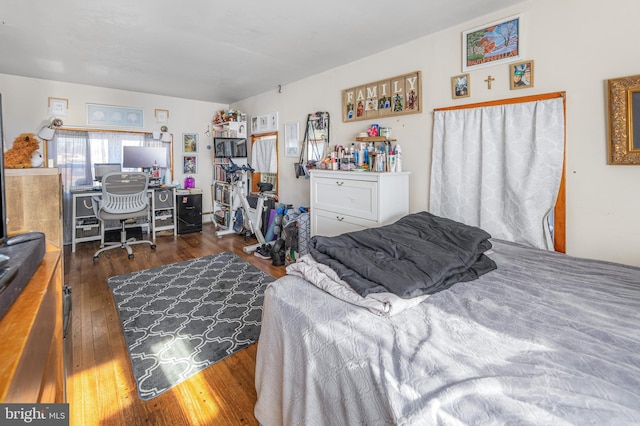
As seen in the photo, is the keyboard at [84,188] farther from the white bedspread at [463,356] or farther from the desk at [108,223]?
the white bedspread at [463,356]

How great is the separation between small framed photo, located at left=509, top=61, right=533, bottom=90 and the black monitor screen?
4.84 metres

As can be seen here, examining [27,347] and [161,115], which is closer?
[27,347]

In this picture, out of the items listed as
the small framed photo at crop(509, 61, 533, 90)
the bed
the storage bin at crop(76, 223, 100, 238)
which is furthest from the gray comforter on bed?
the storage bin at crop(76, 223, 100, 238)

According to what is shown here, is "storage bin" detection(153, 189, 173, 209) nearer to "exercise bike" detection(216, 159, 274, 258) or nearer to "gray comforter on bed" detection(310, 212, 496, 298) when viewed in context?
"exercise bike" detection(216, 159, 274, 258)

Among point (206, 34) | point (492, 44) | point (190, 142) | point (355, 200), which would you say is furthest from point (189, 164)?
point (492, 44)

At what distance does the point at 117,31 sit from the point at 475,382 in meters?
3.53

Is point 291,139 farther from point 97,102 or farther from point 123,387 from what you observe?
point 123,387

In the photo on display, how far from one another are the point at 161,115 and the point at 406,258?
5262 millimetres

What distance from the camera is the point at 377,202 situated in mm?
2680

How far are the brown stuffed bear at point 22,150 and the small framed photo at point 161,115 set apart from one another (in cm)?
164

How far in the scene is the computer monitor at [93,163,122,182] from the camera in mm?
Result: 4551

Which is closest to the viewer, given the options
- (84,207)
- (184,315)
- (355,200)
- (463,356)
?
(463,356)

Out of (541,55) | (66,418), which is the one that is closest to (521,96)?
(541,55)

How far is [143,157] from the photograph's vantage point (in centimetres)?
489
